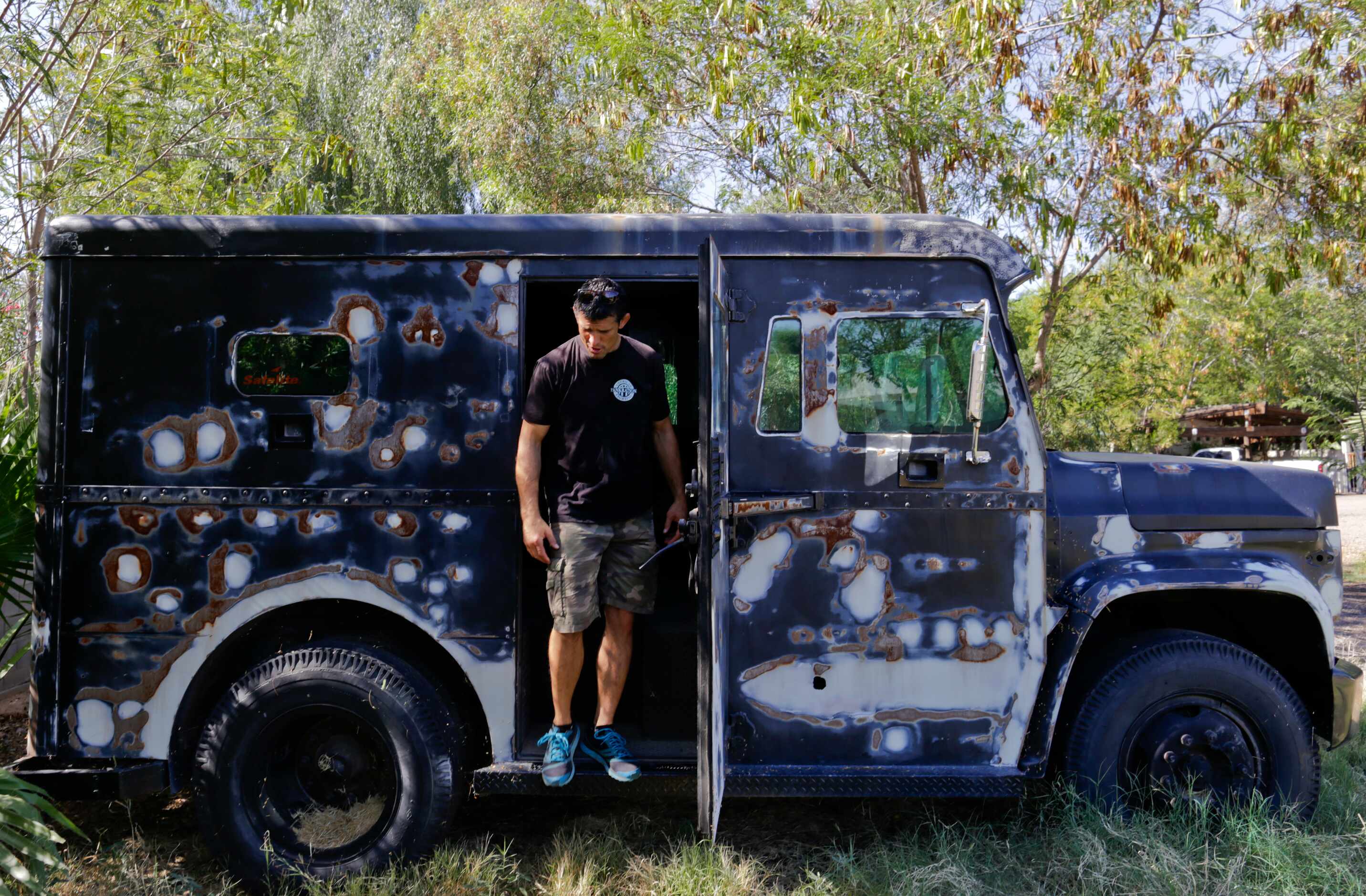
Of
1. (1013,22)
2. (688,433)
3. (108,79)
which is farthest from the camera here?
(1013,22)

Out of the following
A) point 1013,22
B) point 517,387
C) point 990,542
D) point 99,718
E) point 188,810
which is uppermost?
point 1013,22

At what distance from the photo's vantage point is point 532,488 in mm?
3598

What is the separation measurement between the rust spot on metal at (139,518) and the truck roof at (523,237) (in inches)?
39.9

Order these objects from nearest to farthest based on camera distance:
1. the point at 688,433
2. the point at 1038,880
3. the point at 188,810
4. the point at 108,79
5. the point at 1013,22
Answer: the point at 1038,880
the point at 188,810
the point at 688,433
the point at 108,79
the point at 1013,22

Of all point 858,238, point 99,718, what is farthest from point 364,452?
point 858,238

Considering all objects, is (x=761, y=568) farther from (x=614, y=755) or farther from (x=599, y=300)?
(x=599, y=300)

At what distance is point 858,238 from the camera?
377 cm

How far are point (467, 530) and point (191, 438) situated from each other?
3.82ft

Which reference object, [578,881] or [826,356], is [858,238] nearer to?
[826,356]

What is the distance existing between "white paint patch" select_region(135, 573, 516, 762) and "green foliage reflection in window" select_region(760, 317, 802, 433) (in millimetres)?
1407

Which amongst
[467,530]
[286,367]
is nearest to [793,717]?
[467,530]

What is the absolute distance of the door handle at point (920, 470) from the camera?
374 centimetres

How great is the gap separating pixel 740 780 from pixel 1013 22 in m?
6.65

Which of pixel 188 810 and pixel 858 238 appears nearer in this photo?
pixel 858 238
